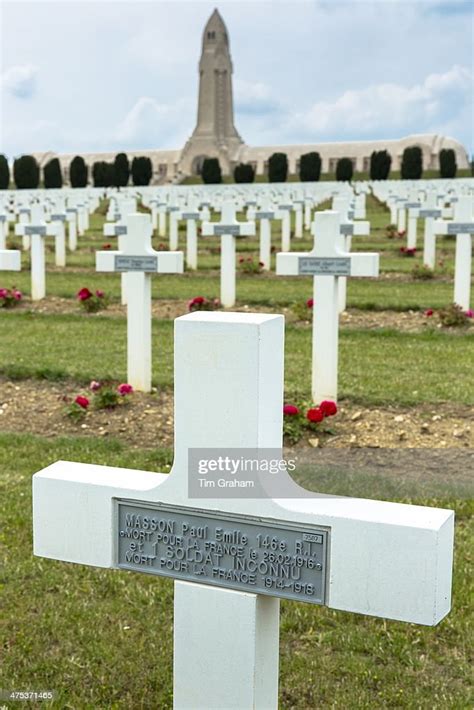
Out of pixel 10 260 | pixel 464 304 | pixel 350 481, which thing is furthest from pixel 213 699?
pixel 464 304

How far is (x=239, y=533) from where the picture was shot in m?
2.45

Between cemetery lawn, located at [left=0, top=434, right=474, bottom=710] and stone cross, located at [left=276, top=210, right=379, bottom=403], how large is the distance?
101 inches

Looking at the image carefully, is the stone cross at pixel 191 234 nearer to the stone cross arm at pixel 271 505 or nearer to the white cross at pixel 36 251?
the white cross at pixel 36 251

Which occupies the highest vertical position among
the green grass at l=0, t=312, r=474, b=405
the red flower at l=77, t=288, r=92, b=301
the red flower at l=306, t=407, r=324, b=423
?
the red flower at l=77, t=288, r=92, b=301

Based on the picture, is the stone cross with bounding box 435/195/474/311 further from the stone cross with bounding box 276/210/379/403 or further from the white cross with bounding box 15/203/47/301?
the white cross with bounding box 15/203/47/301

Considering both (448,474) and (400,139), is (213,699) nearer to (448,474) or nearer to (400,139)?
(448,474)

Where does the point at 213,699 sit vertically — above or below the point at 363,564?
below

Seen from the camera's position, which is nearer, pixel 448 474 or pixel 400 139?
pixel 448 474

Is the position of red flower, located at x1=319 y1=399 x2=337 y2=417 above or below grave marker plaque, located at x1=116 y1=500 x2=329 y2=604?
below

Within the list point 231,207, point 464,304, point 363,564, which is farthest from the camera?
point 231,207

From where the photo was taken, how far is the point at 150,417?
6.85m

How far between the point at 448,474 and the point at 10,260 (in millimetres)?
2991

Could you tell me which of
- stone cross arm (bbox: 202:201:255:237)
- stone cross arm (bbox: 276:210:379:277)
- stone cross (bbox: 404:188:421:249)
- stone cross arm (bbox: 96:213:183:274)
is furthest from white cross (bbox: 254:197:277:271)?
stone cross arm (bbox: 276:210:379:277)

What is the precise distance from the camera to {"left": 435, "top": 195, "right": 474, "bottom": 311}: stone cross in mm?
10914
